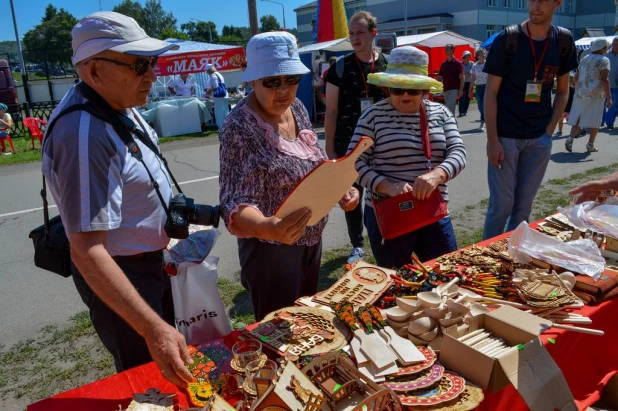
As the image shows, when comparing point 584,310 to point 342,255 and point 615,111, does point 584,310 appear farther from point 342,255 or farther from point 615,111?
point 615,111

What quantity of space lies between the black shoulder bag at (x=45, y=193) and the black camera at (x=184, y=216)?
0.03 m

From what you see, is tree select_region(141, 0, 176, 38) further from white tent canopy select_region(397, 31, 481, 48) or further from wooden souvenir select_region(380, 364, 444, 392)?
wooden souvenir select_region(380, 364, 444, 392)

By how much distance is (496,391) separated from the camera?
135 cm

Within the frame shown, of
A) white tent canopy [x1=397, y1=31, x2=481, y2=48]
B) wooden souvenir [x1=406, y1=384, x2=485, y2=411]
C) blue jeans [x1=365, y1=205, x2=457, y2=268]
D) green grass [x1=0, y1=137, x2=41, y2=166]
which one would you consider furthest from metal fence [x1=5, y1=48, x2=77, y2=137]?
white tent canopy [x1=397, y1=31, x2=481, y2=48]

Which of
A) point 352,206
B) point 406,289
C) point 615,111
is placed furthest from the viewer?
point 615,111

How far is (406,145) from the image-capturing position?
2.48 metres

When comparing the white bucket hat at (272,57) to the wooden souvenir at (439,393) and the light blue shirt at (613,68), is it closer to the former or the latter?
the wooden souvenir at (439,393)

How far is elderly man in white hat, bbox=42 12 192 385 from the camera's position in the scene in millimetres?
1240

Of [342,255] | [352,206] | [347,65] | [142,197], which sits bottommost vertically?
[342,255]

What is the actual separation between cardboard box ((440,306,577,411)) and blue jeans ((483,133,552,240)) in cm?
200

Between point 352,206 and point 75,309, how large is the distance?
2.39m

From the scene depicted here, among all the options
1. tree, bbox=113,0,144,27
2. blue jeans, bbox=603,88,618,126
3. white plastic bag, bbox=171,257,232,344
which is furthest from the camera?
tree, bbox=113,0,144,27

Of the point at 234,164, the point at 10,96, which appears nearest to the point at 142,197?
the point at 234,164

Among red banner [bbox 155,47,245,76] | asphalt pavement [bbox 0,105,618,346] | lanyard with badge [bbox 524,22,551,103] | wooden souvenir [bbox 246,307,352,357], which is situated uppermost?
red banner [bbox 155,47,245,76]
